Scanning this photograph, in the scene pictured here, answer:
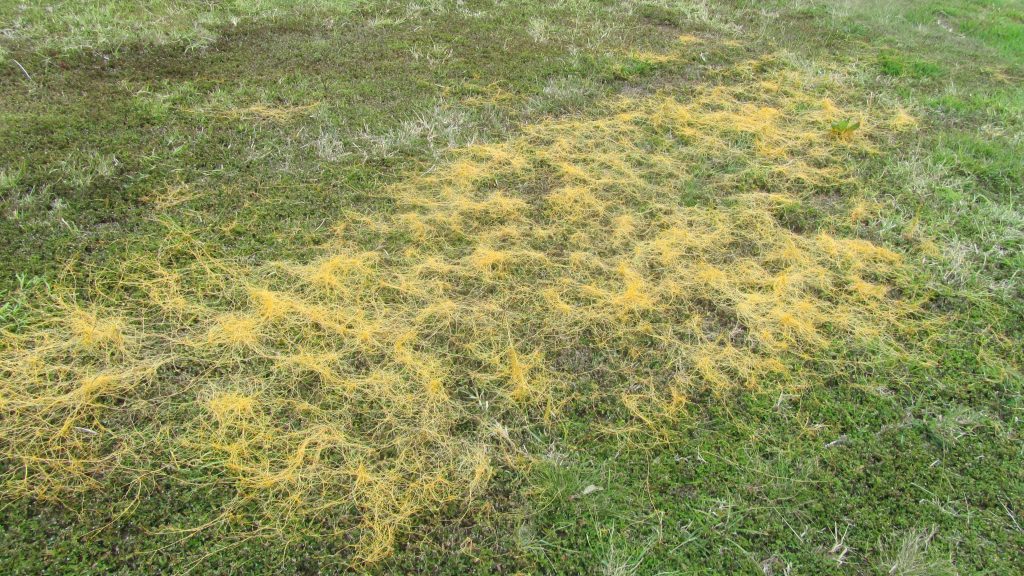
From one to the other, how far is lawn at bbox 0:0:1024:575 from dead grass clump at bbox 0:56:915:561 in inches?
0.7

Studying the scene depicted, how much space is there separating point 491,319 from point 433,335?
1.12 feet

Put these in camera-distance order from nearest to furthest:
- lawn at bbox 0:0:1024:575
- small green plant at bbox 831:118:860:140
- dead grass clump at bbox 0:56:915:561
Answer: lawn at bbox 0:0:1024:575 → dead grass clump at bbox 0:56:915:561 → small green plant at bbox 831:118:860:140

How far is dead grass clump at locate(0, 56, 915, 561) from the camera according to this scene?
232 cm

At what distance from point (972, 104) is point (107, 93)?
333 inches

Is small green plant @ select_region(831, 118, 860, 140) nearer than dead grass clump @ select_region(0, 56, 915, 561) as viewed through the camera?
No

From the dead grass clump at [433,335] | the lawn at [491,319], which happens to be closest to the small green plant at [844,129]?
the lawn at [491,319]

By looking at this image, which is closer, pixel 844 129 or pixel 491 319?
pixel 491 319

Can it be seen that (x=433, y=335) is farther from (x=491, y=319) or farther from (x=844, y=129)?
(x=844, y=129)

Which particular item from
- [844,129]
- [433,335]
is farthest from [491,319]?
[844,129]

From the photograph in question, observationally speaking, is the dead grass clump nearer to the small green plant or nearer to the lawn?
the lawn

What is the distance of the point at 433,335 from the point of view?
2.93 m

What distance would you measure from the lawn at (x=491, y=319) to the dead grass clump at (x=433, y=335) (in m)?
0.02

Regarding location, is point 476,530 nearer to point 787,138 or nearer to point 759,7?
point 787,138

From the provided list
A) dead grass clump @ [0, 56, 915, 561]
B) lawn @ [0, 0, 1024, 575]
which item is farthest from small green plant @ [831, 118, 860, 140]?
dead grass clump @ [0, 56, 915, 561]
